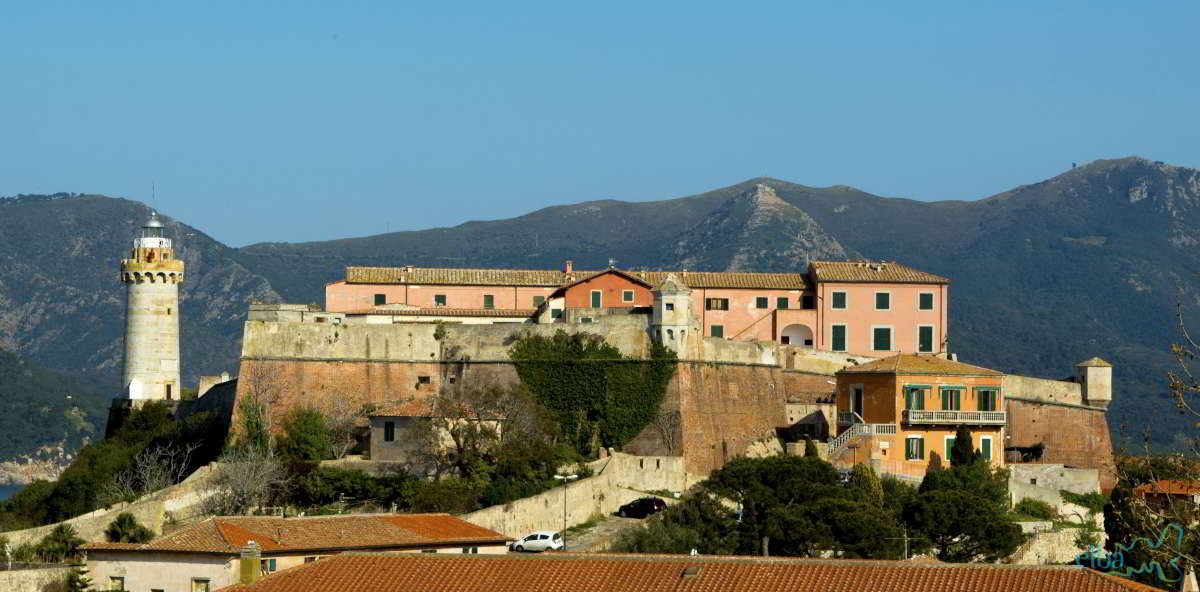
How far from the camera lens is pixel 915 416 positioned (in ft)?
225

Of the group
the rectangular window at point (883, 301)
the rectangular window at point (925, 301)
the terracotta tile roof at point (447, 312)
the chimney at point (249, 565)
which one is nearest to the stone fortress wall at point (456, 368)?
the terracotta tile roof at point (447, 312)

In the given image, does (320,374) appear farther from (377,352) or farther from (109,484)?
(109,484)

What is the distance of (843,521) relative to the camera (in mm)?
56188

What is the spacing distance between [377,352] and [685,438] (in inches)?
434

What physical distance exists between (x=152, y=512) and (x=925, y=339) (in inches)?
1196

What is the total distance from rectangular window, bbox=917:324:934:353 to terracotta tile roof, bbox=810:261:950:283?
177cm

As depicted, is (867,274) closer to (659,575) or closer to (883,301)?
(883,301)

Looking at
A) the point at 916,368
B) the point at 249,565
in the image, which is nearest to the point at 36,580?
the point at 249,565

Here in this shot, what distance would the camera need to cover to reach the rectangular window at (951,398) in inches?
2729

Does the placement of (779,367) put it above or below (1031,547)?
above

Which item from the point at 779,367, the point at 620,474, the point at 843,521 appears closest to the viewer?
the point at 843,521

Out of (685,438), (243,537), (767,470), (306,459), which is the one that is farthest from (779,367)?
(243,537)

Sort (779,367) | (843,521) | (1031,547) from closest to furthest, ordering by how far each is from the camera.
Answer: (843,521) < (1031,547) < (779,367)

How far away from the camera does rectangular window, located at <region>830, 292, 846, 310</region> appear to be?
3123 inches
